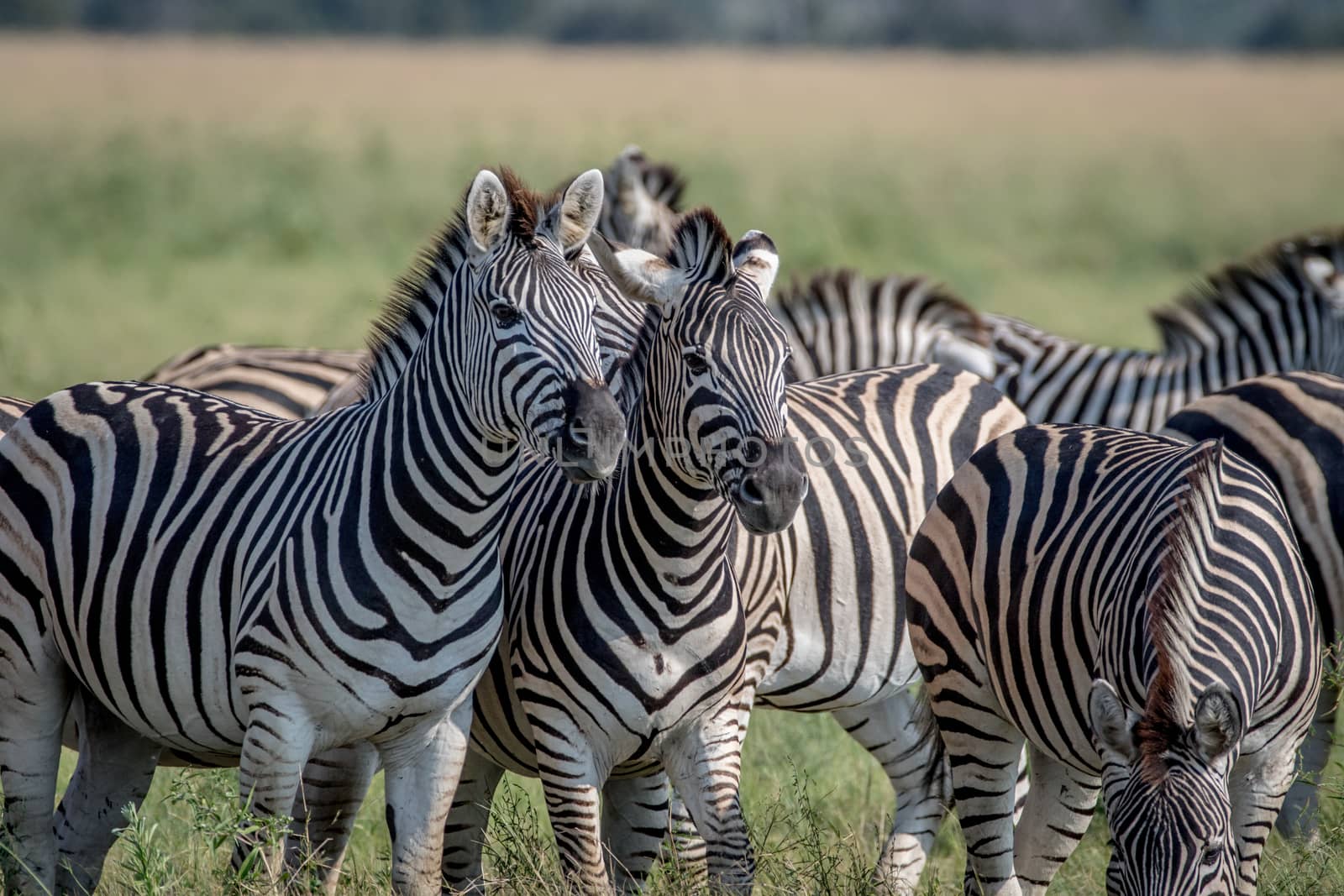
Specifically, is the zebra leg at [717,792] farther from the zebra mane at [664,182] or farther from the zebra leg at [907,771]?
the zebra mane at [664,182]

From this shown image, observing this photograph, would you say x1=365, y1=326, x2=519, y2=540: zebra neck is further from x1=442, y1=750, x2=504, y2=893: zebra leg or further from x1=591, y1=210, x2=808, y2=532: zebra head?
x1=442, y1=750, x2=504, y2=893: zebra leg

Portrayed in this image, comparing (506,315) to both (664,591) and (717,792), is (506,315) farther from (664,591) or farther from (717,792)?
(717,792)

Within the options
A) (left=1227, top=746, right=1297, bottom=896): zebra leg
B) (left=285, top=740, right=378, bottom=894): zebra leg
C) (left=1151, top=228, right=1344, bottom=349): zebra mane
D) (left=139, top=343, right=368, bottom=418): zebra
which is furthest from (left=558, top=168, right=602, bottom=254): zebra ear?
(left=1151, top=228, right=1344, bottom=349): zebra mane

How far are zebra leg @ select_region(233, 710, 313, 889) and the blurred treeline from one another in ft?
163

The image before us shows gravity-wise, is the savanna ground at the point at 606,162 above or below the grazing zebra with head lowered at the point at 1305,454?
below

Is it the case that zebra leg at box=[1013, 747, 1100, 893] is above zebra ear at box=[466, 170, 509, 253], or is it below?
below

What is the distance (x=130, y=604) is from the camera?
4.15 metres

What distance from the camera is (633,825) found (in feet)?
15.9

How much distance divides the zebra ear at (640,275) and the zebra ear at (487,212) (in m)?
0.41

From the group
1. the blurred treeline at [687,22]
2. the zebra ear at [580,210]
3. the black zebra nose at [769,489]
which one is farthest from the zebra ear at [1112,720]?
the blurred treeline at [687,22]

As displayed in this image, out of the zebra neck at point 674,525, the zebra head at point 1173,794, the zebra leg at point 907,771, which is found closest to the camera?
the zebra head at point 1173,794

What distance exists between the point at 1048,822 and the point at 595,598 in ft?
5.08

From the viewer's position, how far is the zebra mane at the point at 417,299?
412 cm

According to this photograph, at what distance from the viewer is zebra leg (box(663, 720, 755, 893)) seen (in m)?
4.22
